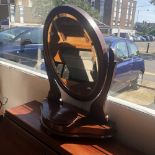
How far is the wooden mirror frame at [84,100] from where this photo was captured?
3.17 ft

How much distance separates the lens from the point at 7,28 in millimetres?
2145

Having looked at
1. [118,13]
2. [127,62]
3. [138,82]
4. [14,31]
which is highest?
[118,13]

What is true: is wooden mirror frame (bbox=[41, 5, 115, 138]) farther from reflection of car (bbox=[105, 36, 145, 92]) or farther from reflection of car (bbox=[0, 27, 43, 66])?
reflection of car (bbox=[0, 27, 43, 66])

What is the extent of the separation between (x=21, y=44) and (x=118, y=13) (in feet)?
3.64

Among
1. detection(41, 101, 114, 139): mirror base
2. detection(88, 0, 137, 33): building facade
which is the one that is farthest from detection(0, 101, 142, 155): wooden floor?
detection(88, 0, 137, 33): building facade

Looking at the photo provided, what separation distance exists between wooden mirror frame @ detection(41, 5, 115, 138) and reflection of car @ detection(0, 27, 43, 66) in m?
0.58

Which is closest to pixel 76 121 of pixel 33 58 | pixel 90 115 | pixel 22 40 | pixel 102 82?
pixel 90 115

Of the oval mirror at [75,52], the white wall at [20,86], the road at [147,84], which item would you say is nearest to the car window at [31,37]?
the white wall at [20,86]

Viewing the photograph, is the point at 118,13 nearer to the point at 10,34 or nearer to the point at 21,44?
the point at 21,44

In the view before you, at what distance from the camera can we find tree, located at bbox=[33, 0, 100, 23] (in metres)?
1.30

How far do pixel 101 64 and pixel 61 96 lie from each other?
50 cm

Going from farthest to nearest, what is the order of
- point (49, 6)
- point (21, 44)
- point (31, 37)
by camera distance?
point (21, 44) → point (31, 37) → point (49, 6)

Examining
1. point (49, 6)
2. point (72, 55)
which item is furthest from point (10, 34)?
point (72, 55)

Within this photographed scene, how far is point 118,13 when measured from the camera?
1.17m
